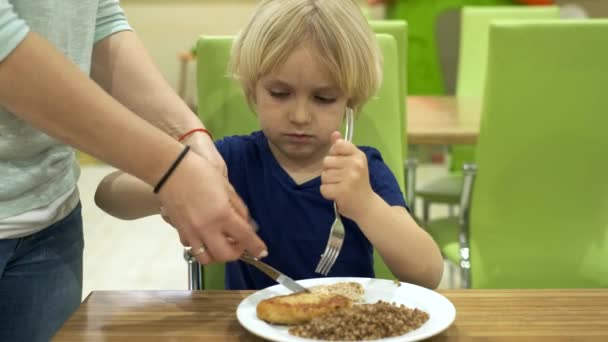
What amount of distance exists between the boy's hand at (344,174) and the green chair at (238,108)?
0.50 metres

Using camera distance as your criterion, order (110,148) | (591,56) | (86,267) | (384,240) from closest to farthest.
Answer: (110,148), (384,240), (591,56), (86,267)

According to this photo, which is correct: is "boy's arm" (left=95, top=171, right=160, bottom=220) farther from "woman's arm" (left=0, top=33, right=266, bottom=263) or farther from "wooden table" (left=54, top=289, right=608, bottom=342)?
"woman's arm" (left=0, top=33, right=266, bottom=263)

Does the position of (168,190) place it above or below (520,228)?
above

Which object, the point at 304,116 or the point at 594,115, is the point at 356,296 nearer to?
the point at 304,116

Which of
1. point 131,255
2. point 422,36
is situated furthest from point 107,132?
point 422,36

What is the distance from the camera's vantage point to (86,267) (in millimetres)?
3434

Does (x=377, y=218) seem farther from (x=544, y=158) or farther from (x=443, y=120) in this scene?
(x=443, y=120)

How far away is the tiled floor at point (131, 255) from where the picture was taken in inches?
128

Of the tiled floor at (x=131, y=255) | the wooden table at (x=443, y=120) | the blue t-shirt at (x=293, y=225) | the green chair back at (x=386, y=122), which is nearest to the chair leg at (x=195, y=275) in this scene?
the blue t-shirt at (x=293, y=225)

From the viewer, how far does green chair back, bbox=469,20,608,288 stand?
6.09ft

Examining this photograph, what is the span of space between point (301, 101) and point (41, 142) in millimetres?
393

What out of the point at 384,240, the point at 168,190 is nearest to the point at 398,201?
the point at 384,240

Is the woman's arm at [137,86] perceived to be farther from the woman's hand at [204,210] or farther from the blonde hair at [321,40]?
the woman's hand at [204,210]

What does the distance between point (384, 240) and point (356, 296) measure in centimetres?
16
